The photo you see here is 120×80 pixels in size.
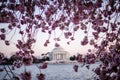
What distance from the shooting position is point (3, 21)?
9.19m

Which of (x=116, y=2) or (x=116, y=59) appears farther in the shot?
(x=116, y=2)

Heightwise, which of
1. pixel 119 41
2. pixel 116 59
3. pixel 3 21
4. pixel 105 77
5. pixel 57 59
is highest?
pixel 3 21

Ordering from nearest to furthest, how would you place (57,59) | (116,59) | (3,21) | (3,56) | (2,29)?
1. (116,59)
2. (3,56)
3. (3,21)
4. (2,29)
5. (57,59)

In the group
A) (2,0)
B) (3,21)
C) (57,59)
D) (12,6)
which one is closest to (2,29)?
(3,21)

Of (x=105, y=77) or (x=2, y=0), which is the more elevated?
(x=2, y=0)

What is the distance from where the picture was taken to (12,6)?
8.81 meters

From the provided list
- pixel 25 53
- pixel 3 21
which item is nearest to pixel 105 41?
pixel 25 53

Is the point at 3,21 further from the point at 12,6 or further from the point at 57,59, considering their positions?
the point at 57,59

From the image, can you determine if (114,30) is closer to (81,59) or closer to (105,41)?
(105,41)

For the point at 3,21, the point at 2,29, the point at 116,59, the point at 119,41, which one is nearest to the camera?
the point at 116,59

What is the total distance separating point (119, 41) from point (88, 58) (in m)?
3.97

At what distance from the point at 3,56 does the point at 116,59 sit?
13.0ft

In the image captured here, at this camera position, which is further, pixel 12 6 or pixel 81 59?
pixel 81 59

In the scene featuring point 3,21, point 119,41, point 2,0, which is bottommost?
point 119,41
